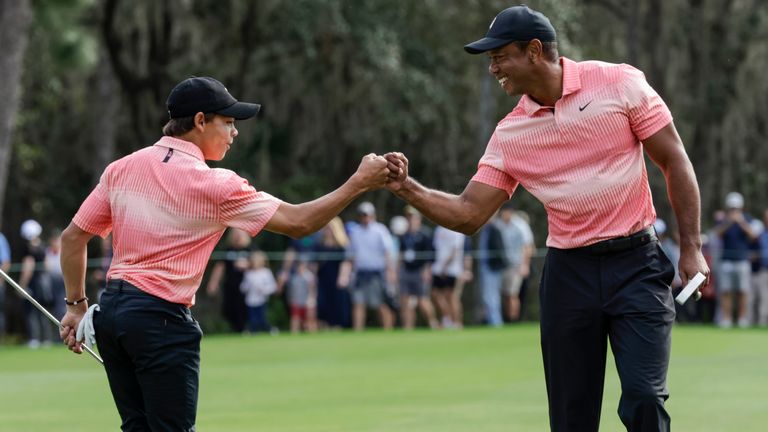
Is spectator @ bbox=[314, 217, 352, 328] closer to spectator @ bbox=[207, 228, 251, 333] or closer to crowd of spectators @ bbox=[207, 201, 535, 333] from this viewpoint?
crowd of spectators @ bbox=[207, 201, 535, 333]

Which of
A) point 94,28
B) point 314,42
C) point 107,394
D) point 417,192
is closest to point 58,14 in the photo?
point 94,28

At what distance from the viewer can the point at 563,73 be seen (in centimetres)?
693

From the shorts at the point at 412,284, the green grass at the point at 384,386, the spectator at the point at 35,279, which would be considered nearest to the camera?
the green grass at the point at 384,386

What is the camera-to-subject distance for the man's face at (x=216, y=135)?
6.80 metres

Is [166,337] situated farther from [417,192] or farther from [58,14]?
[58,14]

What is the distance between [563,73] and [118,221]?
205cm

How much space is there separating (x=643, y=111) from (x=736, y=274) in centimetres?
1869

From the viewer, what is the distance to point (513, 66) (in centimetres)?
696

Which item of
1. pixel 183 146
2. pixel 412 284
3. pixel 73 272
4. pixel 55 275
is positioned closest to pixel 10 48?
pixel 55 275

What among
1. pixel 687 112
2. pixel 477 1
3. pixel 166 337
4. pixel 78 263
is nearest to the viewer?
pixel 166 337

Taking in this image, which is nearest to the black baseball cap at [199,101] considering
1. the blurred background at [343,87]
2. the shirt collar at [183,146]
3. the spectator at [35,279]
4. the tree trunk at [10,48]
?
the shirt collar at [183,146]

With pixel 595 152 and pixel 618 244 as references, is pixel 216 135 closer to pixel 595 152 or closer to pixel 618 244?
pixel 595 152

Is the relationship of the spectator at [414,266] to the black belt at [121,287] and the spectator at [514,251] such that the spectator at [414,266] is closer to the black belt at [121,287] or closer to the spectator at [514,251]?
the spectator at [514,251]

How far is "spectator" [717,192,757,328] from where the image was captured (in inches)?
968
